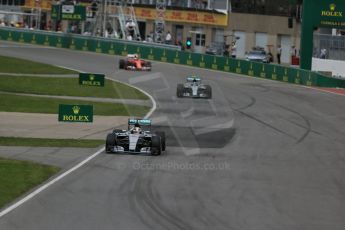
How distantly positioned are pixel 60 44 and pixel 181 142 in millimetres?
49569

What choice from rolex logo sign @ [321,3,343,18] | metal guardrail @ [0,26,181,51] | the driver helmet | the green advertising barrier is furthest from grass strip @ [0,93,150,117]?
the green advertising barrier

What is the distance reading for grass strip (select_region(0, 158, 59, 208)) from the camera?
51.2ft

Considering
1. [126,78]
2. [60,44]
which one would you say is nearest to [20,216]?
[126,78]

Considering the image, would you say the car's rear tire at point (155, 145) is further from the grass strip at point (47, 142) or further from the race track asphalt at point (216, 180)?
the grass strip at point (47, 142)

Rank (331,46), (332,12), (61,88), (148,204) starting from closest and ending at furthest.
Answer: (148,204)
(61,88)
(332,12)
(331,46)

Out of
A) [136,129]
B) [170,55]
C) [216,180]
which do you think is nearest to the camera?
[216,180]

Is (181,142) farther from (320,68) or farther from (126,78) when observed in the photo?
(320,68)

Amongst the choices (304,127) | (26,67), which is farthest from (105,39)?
(304,127)

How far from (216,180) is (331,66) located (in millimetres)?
40914

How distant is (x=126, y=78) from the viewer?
1909 inches

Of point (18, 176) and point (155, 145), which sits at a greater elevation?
point (155, 145)

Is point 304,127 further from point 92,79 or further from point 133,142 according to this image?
point 133,142

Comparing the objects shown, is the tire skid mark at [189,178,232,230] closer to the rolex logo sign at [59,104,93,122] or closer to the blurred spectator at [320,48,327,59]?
the rolex logo sign at [59,104,93,122]

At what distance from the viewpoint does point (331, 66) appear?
57.4 metres
